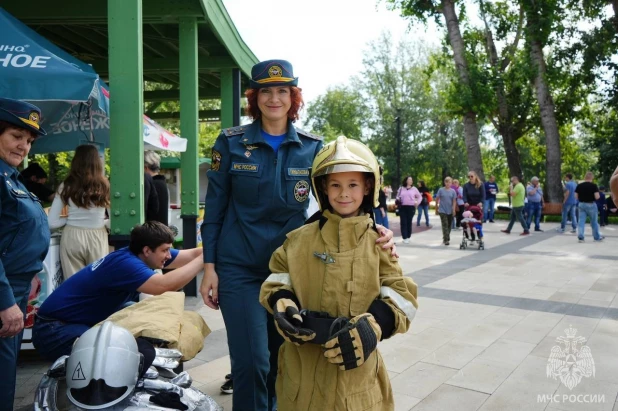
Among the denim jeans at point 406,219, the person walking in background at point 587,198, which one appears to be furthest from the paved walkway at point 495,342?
the denim jeans at point 406,219

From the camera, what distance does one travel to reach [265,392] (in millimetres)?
2553

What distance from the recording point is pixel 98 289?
2988 mm

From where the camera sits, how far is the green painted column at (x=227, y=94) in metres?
9.48

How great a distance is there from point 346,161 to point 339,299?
0.57 m

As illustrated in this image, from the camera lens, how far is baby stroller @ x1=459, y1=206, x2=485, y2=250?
1205cm

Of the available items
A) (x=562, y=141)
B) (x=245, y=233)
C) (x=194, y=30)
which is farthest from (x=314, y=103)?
(x=245, y=233)

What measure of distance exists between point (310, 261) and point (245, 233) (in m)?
0.56

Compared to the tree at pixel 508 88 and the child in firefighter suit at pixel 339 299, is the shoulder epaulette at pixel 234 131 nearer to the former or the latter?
the child in firefighter suit at pixel 339 299

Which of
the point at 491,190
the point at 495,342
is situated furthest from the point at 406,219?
the point at 495,342

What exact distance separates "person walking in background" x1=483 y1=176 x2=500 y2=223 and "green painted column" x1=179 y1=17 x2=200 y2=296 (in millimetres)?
14917

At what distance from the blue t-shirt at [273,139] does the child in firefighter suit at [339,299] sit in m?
0.51

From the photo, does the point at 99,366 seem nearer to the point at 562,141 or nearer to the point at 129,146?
the point at 129,146

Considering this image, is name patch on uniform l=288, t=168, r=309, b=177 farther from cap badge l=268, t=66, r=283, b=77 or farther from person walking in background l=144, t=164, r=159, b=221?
person walking in background l=144, t=164, r=159, b=221
